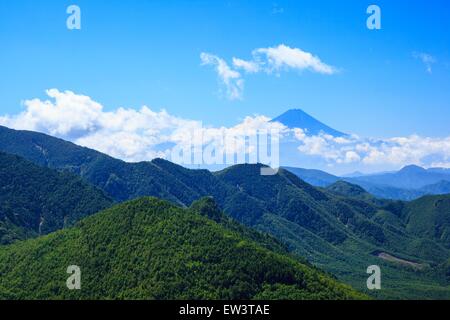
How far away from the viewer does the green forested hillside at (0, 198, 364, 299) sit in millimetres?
78500

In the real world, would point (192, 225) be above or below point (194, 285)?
above

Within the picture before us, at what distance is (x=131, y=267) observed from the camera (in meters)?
83.9

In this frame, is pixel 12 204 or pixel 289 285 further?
pixel 12 204

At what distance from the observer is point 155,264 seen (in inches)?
3248

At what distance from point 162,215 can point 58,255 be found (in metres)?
19.8

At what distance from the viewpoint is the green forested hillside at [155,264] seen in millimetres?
78500
